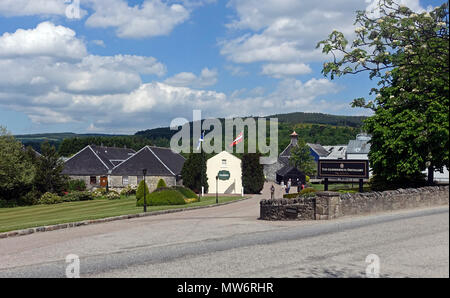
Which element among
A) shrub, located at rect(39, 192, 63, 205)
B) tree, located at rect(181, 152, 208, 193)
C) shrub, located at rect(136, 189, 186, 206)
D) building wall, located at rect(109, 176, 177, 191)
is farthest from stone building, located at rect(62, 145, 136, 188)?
shrub, located at rect(136, 189, 186, 206)

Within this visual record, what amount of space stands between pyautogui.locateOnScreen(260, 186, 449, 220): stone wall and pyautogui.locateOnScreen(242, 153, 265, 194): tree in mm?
35023

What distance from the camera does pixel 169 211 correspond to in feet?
99.4

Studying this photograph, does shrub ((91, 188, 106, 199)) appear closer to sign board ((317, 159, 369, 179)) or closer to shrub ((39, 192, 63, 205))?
shrub ((39, 192, 63, 205))

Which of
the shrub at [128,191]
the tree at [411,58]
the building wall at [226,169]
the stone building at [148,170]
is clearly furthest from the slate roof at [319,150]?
the tree at [411,58]

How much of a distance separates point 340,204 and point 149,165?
152 ft

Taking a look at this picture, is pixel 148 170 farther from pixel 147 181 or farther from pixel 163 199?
pixel 163 199

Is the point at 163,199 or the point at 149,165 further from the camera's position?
the point at 149,165

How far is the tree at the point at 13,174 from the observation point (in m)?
56.5

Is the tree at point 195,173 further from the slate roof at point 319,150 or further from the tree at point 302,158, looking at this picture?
the slate roof at point 319,150

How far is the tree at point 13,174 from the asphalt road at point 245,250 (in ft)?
140

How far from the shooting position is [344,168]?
111 feet

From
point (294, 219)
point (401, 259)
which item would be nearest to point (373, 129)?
point (294, 219)

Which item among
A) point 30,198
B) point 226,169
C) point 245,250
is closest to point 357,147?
point 226,169
